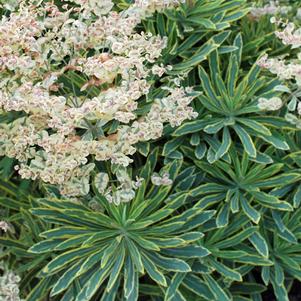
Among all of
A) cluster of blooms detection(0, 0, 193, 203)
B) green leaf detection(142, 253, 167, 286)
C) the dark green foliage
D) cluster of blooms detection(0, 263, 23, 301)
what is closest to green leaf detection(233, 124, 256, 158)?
the dark green foliage

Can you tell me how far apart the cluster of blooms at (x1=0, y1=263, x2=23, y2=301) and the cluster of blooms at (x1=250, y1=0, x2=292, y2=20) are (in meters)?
1.56

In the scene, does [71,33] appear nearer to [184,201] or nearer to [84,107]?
[84,107]

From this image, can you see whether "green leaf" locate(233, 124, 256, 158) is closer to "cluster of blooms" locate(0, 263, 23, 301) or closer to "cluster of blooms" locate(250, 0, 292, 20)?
"cluster of blooms" locate(250, 0, 292, 20)

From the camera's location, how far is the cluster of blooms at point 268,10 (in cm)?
255

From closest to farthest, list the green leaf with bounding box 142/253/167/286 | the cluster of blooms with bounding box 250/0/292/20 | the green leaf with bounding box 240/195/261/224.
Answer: the green leaf with bounding box 142/253/167/286, the green leaf with bounding box 240/195/261/224, the cluster of blooms with bounding box 250/0/292/20

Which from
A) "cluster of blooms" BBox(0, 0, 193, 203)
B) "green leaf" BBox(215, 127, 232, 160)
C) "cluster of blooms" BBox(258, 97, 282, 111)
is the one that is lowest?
"green leaf" BBox(215, 127, 232, 160)

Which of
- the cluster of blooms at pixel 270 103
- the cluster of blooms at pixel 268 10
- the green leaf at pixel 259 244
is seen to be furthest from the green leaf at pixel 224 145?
the cluster of blooms at pixel 268 10

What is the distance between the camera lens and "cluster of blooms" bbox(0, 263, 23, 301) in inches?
80.8

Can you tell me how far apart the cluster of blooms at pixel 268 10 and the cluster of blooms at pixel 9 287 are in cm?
156

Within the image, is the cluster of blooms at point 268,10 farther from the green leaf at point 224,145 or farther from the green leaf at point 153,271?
the green leaf at point 153,271

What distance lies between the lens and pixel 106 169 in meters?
2.24

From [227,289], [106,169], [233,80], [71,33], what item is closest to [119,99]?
[71,33]

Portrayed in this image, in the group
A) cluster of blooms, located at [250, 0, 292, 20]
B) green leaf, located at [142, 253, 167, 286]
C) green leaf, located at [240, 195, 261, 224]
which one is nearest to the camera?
green leaf, located at [142, 253, 167, 286]

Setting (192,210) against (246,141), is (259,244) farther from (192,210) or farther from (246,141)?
(246,141)
